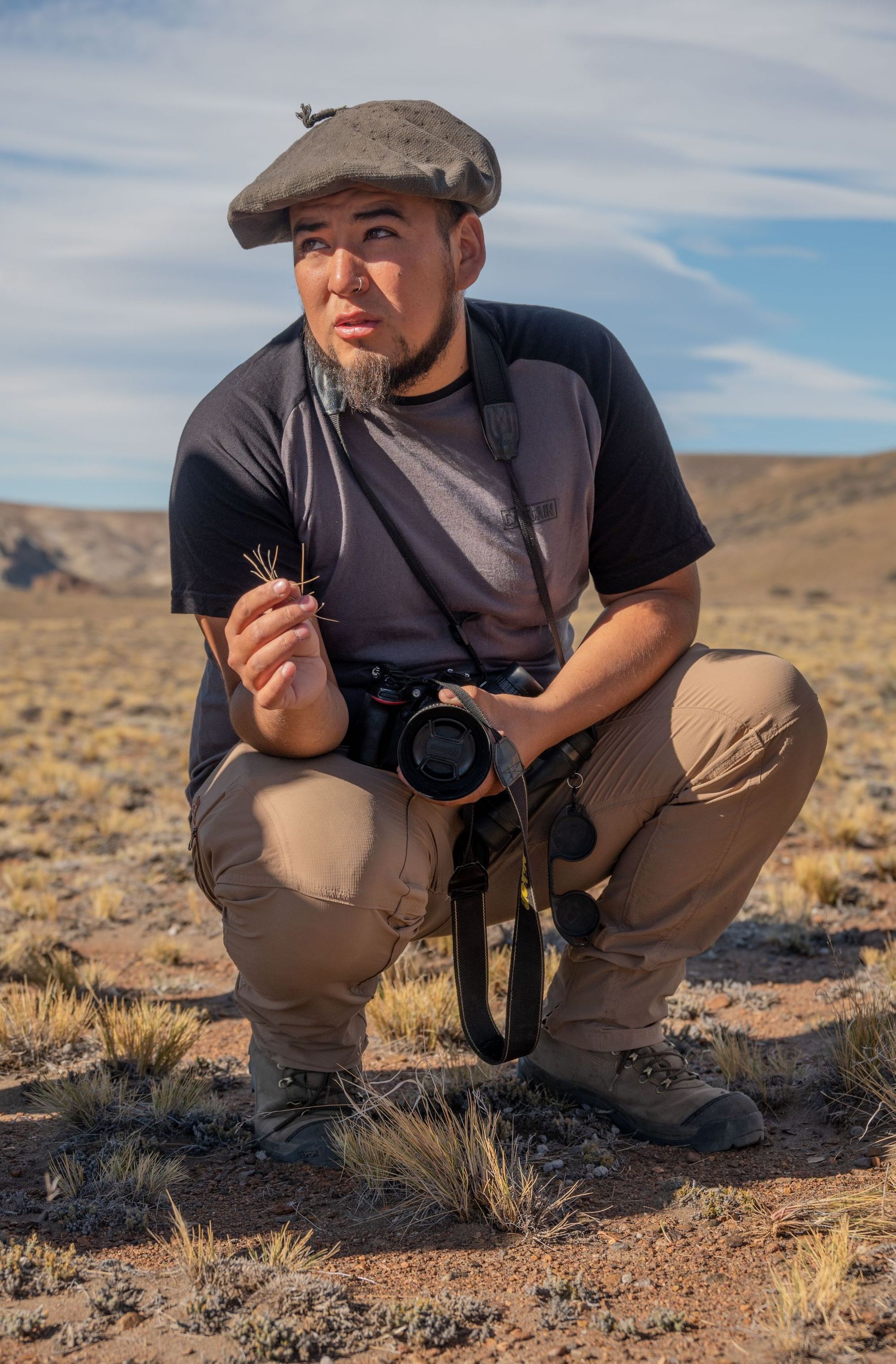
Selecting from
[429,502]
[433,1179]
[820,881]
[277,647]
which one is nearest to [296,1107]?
[433,1179]

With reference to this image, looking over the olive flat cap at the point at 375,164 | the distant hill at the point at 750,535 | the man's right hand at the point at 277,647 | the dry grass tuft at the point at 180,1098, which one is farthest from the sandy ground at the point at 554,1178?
the distant hill at the point at 750,535

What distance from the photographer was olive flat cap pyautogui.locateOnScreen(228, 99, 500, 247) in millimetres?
2760

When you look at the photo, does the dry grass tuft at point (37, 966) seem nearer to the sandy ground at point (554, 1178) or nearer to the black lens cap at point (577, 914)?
the sandy ground at point (554, 1178)

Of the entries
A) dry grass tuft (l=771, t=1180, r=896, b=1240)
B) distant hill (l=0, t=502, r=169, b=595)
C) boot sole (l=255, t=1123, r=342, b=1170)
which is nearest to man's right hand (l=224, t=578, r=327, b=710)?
boot sole (l=255, t=1123, r=342, b=1170)

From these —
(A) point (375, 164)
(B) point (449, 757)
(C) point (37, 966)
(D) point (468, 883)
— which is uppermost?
(A) point (375, 164)

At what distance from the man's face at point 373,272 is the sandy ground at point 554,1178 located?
6.29 ft

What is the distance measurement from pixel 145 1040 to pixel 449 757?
4.21ft

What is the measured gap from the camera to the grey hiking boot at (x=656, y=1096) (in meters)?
2.73

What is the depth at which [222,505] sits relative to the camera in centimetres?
286

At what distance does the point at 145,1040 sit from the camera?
3.28m

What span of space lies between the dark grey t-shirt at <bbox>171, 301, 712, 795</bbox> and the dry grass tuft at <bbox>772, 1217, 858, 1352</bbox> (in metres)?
1.52

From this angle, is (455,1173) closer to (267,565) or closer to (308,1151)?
(308,1151)

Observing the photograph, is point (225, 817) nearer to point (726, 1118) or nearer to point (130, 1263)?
point (130, 1263)

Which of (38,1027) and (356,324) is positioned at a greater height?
(356,324)
